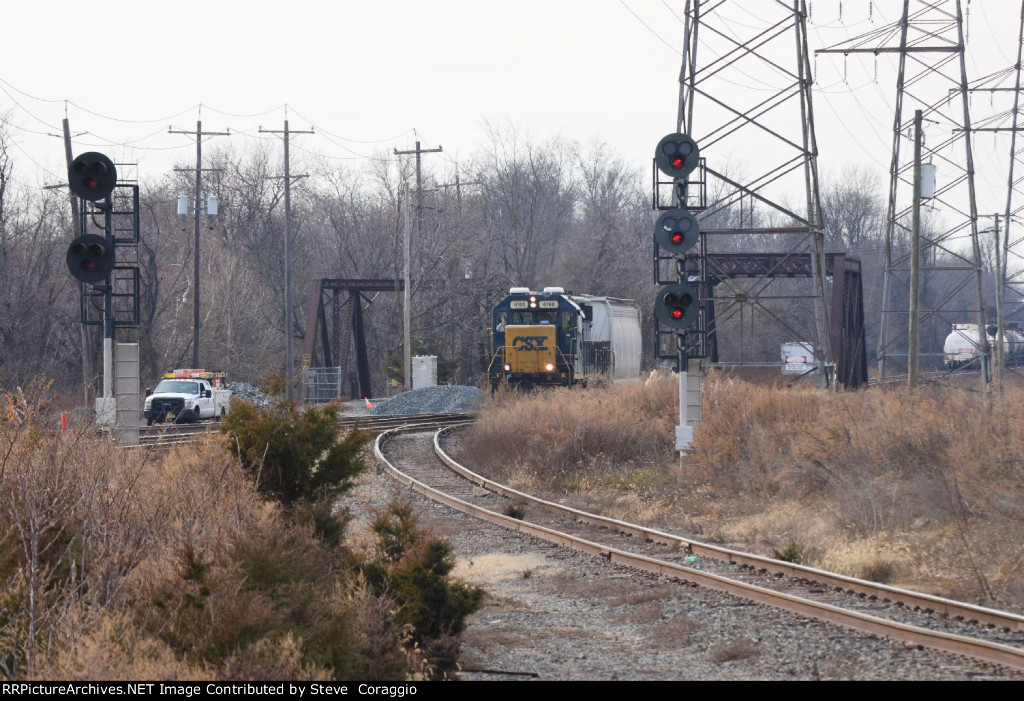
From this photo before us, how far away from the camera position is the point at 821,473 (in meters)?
15.4

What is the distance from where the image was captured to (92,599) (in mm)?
6758

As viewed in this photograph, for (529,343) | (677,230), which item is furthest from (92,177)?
(529,343)

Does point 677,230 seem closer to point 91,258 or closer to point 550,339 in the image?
point 91,258

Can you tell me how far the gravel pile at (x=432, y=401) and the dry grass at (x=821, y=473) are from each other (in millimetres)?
16523

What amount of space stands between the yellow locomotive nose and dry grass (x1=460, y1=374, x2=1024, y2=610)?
11048 millimetres

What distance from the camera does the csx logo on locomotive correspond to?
35.0m

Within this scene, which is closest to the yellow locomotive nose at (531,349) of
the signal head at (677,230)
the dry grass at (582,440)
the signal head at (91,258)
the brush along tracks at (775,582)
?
the dry grass at (582,440)

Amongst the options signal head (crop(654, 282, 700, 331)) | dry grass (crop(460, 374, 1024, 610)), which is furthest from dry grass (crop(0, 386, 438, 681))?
signal head (crop(654, 282, 700, 331))

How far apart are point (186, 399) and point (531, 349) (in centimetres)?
1112

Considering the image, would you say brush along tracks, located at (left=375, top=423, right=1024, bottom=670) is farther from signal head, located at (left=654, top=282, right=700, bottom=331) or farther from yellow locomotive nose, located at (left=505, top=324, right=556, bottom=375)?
yellow locomotive nose, located at (left=505, top=324, right=556, bottom=375)

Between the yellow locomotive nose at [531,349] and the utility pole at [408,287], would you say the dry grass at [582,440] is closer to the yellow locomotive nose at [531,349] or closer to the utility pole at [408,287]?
the yellow locomotive nose at [531,349]

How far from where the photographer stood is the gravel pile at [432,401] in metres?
40.3
